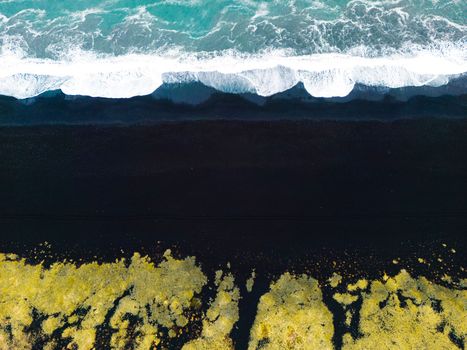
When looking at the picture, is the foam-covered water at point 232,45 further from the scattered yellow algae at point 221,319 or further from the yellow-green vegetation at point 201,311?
the scattered yellow algae at point 221,319

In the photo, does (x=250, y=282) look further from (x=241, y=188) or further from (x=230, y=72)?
(x=230, y=72)

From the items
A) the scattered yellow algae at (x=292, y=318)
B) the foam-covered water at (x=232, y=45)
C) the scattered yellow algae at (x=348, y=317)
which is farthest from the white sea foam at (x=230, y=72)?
the scattered yellow algae at (x=348, y=317)

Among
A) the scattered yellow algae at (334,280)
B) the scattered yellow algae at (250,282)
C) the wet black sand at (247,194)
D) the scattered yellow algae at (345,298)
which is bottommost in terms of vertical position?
the scattered yellow algae at (345,298)

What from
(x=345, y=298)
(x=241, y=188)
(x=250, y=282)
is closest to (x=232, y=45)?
(x=241, y=188)

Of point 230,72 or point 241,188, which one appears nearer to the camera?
point 241,188

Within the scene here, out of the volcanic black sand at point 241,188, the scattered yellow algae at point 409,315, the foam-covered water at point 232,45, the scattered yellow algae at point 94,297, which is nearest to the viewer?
the scattered yellow algae at point 409,315

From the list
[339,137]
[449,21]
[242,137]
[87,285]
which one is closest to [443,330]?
[339,137]

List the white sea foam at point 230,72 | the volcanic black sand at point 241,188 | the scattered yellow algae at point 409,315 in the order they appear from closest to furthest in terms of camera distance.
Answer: the scattered yellow algae at point 409,315
the volcanic black sand at point 241,188
the white sea foam at point 230,72
